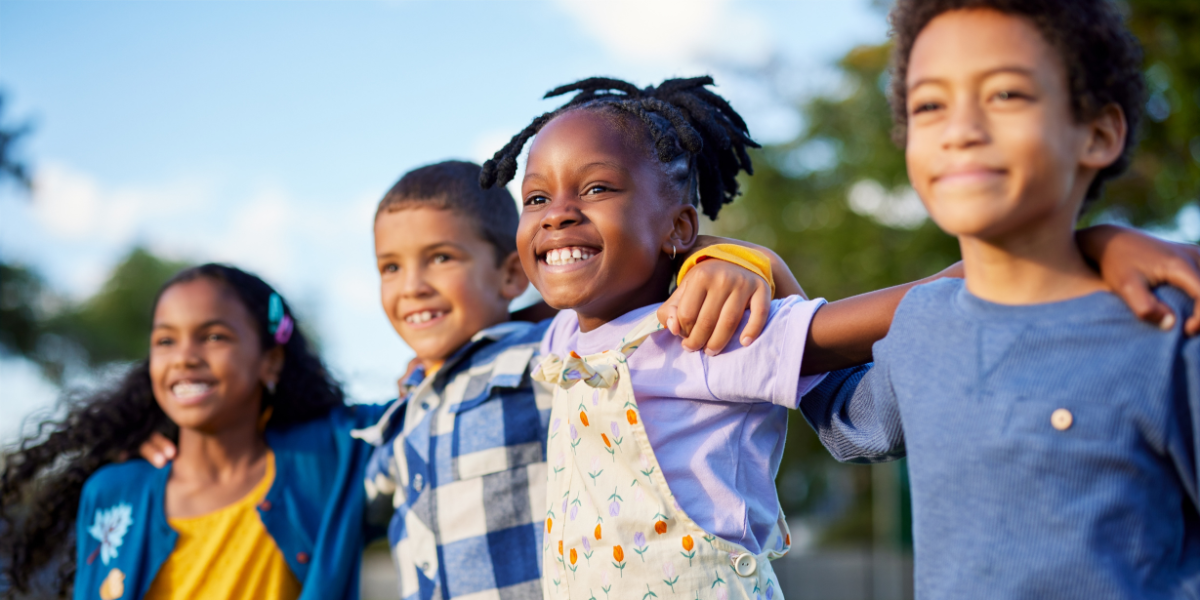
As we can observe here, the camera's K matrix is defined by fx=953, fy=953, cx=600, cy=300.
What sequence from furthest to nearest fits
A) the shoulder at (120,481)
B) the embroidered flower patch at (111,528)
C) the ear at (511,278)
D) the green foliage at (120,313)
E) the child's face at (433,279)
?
the green foliage at (120,313) < the shoulder at (120,481) < the embroidered flower patch at (111,528) < the ear at (511,278) < the child's face at (433,279)

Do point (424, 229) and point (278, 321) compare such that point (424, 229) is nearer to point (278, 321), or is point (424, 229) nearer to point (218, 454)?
point (278, 321)

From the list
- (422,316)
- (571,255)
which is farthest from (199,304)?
(571,255)

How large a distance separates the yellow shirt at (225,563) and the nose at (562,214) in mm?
1885

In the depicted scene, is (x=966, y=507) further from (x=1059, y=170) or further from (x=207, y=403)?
(x=207, y=403)

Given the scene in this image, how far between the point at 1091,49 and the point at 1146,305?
0.45 meters

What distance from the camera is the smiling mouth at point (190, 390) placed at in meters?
3.51

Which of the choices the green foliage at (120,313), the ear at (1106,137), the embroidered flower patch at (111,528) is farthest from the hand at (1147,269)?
the green foliage at (120,313)

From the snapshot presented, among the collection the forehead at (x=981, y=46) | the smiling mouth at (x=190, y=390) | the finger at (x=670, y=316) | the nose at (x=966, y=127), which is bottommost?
the finger at (x=670, y=316)

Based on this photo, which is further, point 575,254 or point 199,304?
point 199,304

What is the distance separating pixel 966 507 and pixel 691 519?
2.05 feet

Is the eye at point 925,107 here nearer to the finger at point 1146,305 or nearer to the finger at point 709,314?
the finger at point 1146,305

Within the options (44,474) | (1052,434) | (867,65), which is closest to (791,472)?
(867,65)

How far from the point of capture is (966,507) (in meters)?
1.64

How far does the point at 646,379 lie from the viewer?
2.20m
